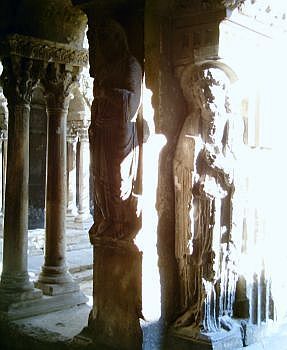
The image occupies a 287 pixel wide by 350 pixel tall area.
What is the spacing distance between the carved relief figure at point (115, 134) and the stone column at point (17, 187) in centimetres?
154

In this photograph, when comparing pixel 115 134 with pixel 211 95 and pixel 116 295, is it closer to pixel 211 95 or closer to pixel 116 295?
pixel 211 95

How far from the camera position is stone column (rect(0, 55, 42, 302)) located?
4.87 m

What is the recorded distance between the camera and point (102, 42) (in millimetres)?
3564

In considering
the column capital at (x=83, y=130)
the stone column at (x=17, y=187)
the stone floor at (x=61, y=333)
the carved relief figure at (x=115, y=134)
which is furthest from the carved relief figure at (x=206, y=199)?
the column capital at (x=83, y=130)

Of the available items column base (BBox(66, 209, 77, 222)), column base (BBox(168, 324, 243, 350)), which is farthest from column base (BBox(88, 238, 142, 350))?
column base (BBox(66, 209, 77, 222))

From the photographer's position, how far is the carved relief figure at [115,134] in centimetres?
340

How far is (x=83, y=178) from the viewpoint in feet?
44.2

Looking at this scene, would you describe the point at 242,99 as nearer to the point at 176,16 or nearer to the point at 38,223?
the point at 176,16

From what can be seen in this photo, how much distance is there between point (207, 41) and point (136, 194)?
1076mm

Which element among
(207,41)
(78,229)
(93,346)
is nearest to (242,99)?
(207,41)

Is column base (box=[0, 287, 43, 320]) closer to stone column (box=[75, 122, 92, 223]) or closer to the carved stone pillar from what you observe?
the carved stone pillar

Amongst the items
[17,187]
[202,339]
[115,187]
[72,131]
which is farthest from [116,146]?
[72,131]

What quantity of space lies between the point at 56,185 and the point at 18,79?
1096 millimetres

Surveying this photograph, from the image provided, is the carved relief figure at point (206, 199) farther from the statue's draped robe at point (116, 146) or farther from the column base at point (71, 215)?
the column base at point (71, 215)
